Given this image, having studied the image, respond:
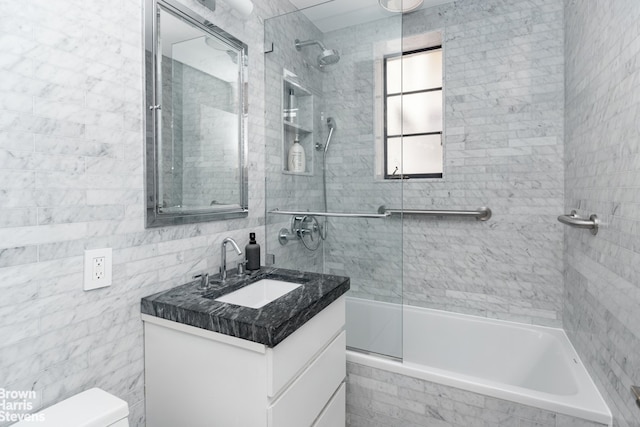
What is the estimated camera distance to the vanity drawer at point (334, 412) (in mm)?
1316

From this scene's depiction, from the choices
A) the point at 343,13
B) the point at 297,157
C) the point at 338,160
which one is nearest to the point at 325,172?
the point at 338,160

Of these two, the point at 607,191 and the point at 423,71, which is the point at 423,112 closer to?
the point at 423,71

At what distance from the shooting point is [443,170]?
7.73ft

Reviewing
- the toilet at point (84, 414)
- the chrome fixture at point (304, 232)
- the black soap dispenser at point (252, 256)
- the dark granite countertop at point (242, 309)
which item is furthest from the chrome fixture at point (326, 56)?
the toilet at point (84, 414)

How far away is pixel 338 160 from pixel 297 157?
27 centimetres

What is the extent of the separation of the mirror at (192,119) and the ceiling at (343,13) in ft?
1.61

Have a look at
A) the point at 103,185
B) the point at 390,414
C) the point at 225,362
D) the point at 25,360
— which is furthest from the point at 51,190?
the point at 390,414

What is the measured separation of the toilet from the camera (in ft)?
→ 2.76

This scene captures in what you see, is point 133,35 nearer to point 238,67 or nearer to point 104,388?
point 238,67

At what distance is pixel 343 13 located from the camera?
6.03ft

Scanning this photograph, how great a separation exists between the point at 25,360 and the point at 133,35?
3.70 feet

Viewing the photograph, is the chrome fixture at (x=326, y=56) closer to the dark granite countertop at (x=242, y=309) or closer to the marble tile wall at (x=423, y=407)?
the dark granite countertop at (x=242, y=309)

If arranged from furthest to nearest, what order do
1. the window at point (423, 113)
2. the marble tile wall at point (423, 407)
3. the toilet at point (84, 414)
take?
the window at point (423, 113) < the marble tile wall at point (423, 407) < the toilet at point (84, 414)

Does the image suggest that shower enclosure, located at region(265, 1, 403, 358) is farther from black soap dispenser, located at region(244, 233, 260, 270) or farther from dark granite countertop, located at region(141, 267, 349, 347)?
dark granite countertop, located at region(141, 267, 349, 347)
